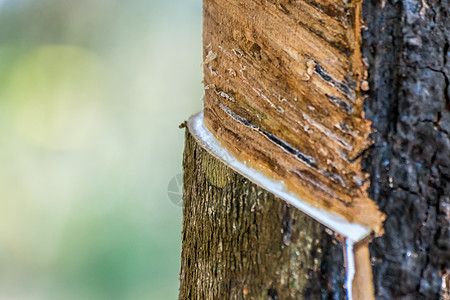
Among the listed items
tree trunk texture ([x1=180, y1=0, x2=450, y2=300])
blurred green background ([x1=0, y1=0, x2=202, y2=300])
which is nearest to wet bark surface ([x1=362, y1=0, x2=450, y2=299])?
tree trunk texture ([x1=180, y1=0, x2=450, y2=300])

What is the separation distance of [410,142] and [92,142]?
453 cm

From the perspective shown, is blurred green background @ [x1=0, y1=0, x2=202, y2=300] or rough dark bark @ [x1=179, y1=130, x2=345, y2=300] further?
blurred green background @ [x1=0, y1=0, x2=202, y2=300]

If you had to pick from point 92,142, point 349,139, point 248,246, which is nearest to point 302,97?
point 349,139

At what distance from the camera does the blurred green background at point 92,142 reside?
4.35 metres

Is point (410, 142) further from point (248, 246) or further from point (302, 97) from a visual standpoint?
point (248, 246)

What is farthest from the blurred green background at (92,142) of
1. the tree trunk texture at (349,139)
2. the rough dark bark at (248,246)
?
the tree trunk texture at (349,139)

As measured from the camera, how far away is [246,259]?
0.55m

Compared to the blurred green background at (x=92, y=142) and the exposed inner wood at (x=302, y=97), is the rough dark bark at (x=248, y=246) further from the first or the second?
the blurred green background at (x=92, y=142)

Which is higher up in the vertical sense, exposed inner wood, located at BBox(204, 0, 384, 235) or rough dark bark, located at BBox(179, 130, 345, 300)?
exposed inner wood, located at BBox(204, 0, 384, 235)

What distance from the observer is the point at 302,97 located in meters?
0.51

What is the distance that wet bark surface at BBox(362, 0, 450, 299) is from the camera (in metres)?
0.45

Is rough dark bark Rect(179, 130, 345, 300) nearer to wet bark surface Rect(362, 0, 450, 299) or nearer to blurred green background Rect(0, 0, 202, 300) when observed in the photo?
wet bark surface Rect(362, 0, 450, 299)

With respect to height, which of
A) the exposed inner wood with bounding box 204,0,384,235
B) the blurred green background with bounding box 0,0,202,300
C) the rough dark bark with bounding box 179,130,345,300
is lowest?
the rough dark bark with bounding box 179,130,345,300

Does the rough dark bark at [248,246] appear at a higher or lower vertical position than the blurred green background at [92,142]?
lower
